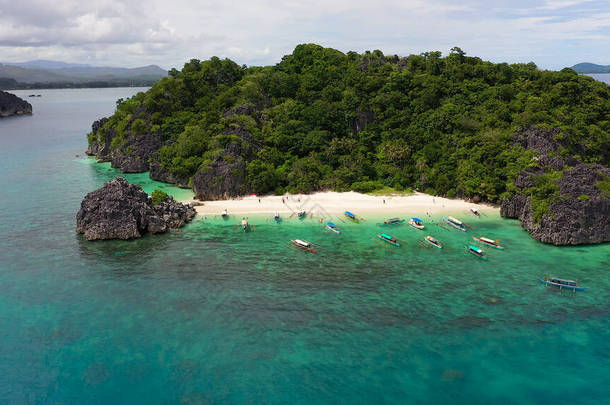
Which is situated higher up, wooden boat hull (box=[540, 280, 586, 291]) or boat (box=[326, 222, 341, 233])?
boat (box=[326, 222, 341, 233])

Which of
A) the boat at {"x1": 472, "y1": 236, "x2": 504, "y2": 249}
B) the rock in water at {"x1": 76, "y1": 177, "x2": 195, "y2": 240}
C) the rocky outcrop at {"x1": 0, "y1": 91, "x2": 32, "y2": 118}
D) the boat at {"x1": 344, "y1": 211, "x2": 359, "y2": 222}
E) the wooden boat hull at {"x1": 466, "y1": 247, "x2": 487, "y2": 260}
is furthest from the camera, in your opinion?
the rocky outcrop at {"x1": 0, "y1": 91, "x2": 32, "y2": 118}

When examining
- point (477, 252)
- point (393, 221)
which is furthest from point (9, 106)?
point (477, 252)

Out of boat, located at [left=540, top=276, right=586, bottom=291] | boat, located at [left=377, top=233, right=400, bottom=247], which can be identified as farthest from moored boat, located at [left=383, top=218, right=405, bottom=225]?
boat, located at [left=540, top=276, right=586, bottom=291]

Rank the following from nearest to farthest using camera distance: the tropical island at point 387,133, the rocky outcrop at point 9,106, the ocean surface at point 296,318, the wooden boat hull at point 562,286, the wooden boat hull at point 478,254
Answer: the ocean surface at point 296,318 → the wooden boat hull at point 562,286 → the wooden boat hull at point 478,254 → the tropical island at point 387,133 → the rocky outcrop at point 9,106

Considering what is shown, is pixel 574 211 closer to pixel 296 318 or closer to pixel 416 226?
pixel 416 226

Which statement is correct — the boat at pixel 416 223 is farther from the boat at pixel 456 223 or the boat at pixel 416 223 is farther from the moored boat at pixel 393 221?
the boat at pixel 456 223

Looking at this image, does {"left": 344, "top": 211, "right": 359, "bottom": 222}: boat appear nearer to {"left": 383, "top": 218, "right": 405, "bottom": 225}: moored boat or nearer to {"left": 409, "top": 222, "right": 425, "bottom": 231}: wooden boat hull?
{"left": 383, "top": 218, "right": 405, "bottom": 225}: moored boat

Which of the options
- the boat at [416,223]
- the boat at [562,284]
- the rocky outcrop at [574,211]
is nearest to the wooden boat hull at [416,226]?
the boat at [416,223]
